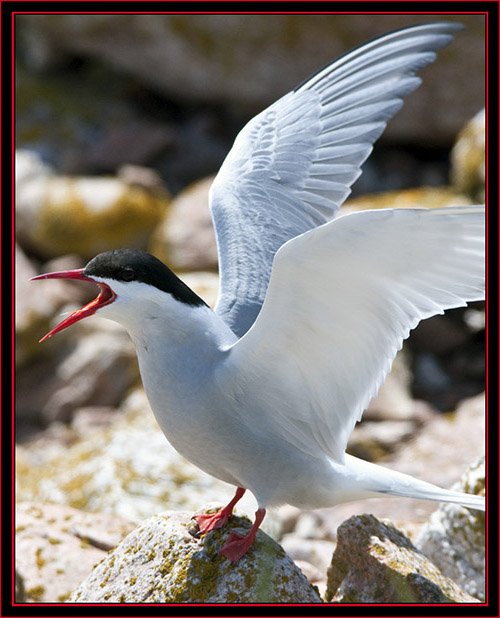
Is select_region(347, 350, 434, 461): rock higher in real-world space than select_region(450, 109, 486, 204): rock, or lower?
lower

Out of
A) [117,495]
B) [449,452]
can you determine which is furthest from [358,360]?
[449,452]

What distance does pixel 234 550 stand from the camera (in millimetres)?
3803

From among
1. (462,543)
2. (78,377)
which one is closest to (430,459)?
(462,543)

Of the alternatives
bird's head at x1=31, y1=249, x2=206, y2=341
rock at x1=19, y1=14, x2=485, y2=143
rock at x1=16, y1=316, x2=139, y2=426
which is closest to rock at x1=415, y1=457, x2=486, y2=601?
bird's head at x1=31, y1=249, x2=206, y2=341

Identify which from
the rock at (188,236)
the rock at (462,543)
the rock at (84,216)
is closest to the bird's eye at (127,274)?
the rock at (462,543)

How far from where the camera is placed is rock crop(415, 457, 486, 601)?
460cm

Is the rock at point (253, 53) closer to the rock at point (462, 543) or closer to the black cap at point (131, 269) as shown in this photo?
the rock at point (462, 543)

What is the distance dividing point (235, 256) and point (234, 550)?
1603 mm

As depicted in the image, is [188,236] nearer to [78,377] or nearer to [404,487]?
[78,377]

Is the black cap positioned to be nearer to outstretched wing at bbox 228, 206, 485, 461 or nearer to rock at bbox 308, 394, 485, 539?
outstretched wing at bbox 228, 206, 485, 461

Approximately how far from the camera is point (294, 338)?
142 inches

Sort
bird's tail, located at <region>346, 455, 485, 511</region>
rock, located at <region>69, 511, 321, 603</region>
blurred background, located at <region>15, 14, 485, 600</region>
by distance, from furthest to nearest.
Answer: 1. blurred background, located at <region>15, 14, 485, 600</region>
2. bird's tail, located at <region>346, 455, 485, 511</region>
3. rock, located at <region>69, 511, 321, 603</region>

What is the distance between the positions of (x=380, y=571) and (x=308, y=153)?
2408 mm

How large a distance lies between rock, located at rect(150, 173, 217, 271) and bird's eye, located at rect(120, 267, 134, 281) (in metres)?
6.43
